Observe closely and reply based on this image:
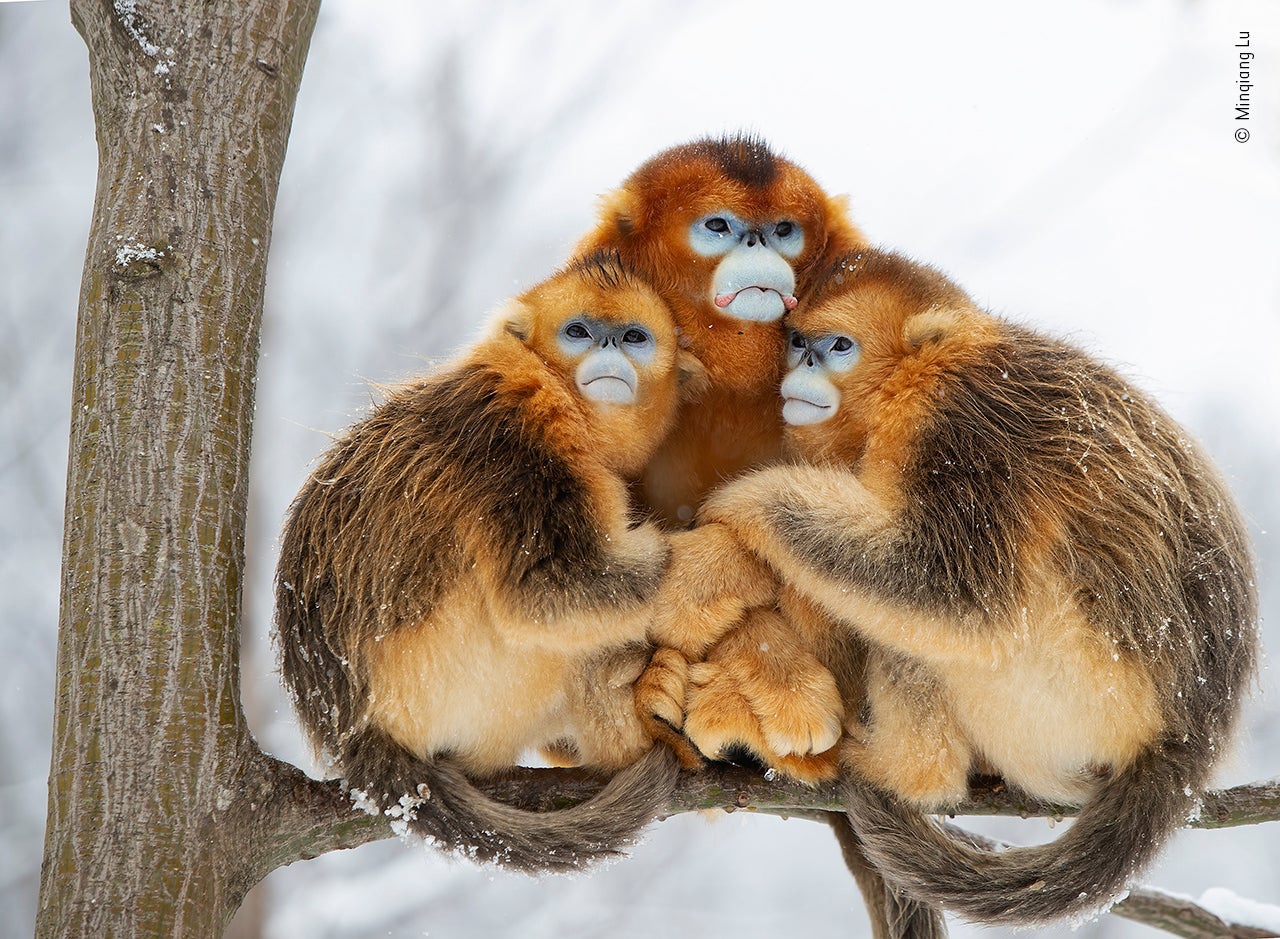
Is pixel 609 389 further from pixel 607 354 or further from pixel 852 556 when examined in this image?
pixel 852 556

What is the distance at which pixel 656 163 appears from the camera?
11.6 ft

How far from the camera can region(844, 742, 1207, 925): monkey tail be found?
2.86 metres

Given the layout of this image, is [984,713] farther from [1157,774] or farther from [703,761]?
[703,761]

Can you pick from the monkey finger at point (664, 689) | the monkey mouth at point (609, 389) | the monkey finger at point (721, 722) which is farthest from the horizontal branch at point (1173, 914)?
the monkey mouth at point (609, 389)

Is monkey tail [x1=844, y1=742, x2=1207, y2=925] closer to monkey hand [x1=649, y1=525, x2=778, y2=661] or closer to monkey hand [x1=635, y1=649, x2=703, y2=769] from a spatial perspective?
monkey hand [x1=635, y1=649, x2=703, y2=769]

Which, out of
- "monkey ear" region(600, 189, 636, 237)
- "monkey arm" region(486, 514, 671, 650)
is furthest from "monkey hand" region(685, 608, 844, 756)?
"monkey ear" region(600, 189, 636, 237)

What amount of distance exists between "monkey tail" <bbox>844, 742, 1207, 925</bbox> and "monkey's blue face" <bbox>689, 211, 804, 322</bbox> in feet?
4.71

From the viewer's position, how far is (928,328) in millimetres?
3010

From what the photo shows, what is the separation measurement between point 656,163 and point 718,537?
1.22 meters

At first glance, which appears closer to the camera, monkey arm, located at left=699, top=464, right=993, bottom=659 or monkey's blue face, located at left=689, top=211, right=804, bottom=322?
monkey arm, located at left=699, top=464, right=993, bottom=659

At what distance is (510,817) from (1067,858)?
1.41 meters

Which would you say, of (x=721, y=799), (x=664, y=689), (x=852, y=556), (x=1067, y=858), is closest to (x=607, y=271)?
(x=852, y=556)

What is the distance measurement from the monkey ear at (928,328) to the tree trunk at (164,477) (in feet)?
5.67

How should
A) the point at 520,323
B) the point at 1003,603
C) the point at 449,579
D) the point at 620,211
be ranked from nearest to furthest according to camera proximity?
the point at 1003,603 → the point at 449,579 → the point at 520,323 → the point at 620,211
